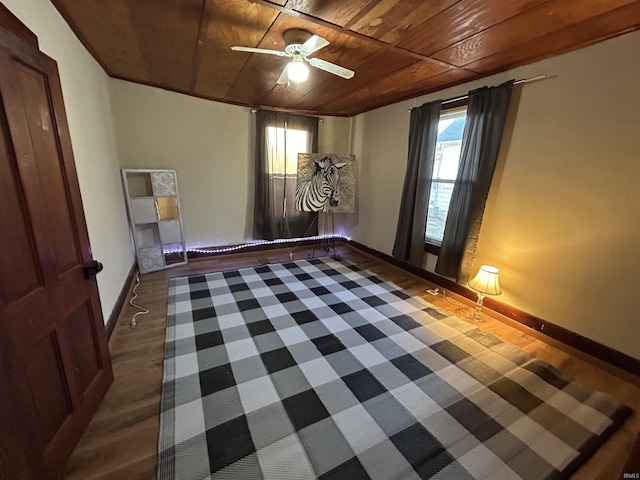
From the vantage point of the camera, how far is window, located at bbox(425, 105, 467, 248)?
2920 mm

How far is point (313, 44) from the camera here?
177 centimetres

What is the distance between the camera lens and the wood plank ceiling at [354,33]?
1.51 m

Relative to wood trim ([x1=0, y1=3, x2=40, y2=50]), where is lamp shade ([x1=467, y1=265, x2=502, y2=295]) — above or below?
below

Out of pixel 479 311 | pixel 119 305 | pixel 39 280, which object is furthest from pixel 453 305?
pixel 119 305

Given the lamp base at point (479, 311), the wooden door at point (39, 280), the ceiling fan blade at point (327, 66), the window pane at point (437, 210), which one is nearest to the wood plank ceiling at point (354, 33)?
the ceiling fan blade at point (327, 66)

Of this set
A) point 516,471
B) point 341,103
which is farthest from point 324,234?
point 516,471

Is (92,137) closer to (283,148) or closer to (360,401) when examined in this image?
(283,148)

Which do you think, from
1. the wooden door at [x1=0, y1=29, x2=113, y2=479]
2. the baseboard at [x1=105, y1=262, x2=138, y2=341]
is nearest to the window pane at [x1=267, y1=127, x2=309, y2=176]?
the baseboard at [x1=105, y1=262, x2=138, y2=341]

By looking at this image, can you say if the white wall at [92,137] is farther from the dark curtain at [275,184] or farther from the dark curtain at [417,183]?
the dark curtain at [417,183]

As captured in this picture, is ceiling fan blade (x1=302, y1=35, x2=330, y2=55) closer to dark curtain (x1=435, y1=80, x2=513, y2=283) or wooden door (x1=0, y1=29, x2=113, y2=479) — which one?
wooden door (x1=0, y1=29, x2=113, y2=479)

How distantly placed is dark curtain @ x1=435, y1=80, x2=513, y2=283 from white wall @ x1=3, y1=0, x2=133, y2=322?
10.5 ft

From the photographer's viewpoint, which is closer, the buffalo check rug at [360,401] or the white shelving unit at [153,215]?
the buffalo check rug at [360,401]

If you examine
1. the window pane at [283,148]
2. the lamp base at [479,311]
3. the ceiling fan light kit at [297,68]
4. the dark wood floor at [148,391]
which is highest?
the ceiling fan light kit at [297,68]

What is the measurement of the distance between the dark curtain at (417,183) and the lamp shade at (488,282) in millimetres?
868
